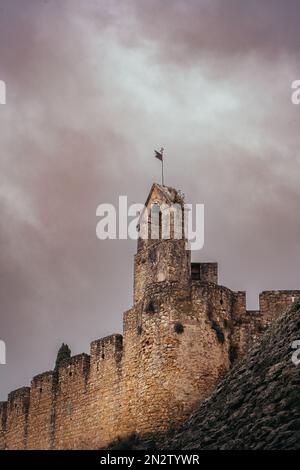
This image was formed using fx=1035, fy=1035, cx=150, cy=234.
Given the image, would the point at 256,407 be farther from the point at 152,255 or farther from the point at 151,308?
the point at 152,255

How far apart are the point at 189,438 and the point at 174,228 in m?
12.7

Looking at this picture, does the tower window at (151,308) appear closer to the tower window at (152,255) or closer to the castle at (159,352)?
the castle at (159,352)

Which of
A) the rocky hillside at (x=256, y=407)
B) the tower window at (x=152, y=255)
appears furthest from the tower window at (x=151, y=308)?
the rocky hillside at (x=256, y=407)

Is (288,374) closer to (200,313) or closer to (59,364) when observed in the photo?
(200,313)

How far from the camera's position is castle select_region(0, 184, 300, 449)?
39062 millimetres

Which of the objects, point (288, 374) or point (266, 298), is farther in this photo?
point (266, 298)

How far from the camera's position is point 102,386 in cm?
4431

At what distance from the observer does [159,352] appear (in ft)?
130

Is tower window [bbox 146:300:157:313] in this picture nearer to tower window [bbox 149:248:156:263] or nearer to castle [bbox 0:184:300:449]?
castle [bbox 0:184:300:449]

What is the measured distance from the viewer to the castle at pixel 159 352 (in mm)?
39062

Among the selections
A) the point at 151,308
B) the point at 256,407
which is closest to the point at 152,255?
the point at 151,308

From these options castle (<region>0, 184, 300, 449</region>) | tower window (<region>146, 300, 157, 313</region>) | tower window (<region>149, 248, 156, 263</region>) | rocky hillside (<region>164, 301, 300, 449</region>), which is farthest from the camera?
tower window (<region>149, 248, 156, 263</region>)

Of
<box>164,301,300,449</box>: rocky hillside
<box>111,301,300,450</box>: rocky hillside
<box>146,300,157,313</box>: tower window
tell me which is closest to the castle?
<box>146,300,157,313</box>: tower window
